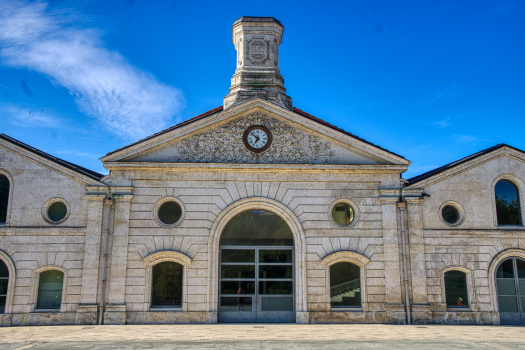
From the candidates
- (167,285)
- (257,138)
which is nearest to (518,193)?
(257,138)

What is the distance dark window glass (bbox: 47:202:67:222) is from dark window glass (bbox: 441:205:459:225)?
650 inches

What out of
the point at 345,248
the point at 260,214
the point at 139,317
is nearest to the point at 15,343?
the point at 139,317

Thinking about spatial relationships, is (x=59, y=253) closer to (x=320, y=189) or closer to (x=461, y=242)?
(x=320, y=189)

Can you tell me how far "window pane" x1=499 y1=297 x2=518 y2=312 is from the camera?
65.4 feet

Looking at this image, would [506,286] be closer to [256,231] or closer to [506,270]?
[506,270]

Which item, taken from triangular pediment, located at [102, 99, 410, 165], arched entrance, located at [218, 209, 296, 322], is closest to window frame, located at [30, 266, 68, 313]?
triangular pediment, located at [102, 99, 410, 165]

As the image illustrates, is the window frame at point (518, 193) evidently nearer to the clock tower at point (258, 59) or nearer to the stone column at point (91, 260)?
the clock tower at point (258, 59)

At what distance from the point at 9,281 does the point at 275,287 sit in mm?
10998

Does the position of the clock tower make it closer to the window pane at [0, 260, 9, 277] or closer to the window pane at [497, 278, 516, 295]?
the window pane at [0, 260, 9, 277]

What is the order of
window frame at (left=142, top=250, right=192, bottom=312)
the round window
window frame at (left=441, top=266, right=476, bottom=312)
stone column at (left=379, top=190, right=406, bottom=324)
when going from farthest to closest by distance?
the round window
window frame at (left=441, top=266, right=476, bottom=312)
stone column at (left=379, top=190, right=406, bottom=324)
window frame at (left=142, top=250, right=192, bottom=312)

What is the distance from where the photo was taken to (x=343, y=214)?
20500 mm

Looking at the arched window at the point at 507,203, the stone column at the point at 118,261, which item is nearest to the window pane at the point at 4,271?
the stone column at the point at 118,261

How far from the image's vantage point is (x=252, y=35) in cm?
2409

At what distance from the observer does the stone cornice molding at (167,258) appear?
63.6 feet
